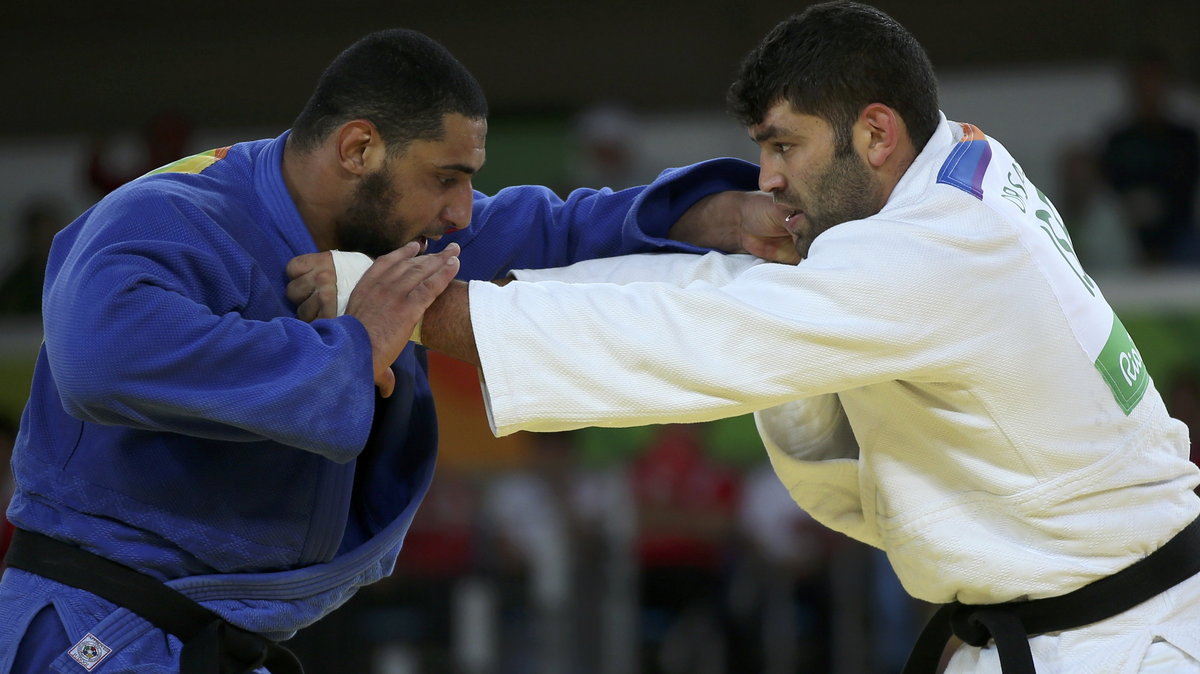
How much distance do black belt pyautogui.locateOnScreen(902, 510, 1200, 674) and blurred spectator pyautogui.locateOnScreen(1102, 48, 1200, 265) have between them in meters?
4.56

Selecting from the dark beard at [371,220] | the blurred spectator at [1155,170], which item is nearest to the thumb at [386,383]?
the dark beard at [371,220]

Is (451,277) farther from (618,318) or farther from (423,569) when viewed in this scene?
(423,569)

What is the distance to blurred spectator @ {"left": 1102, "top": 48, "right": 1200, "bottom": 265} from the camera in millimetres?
6059

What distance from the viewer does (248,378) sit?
5.23 ft

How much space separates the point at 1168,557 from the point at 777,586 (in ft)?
11.4

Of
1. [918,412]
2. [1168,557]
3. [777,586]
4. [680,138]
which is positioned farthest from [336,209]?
[680,138]

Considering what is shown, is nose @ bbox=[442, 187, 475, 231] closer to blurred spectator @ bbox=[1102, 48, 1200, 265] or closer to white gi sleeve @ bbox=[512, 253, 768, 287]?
white gi sleeve @ bbox=[512, 253, 768, 287]

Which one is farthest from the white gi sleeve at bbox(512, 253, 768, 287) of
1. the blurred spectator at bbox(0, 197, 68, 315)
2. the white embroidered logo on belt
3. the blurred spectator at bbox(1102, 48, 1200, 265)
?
the blurred spectator at bbox(0, 197, 68, 315)

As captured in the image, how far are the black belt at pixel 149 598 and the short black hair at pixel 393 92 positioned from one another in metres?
0.71

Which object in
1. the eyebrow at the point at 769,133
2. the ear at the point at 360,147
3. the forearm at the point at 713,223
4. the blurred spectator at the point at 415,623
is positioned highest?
the eyebrow at the point at 769,133

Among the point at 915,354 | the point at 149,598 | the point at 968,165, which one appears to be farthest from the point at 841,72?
the point at 149,598

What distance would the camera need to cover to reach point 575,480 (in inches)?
230

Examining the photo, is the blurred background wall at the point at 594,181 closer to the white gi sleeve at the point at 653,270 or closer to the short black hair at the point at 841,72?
the white gi sleeve at the point at 653,270

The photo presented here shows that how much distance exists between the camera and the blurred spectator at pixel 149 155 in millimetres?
6691
